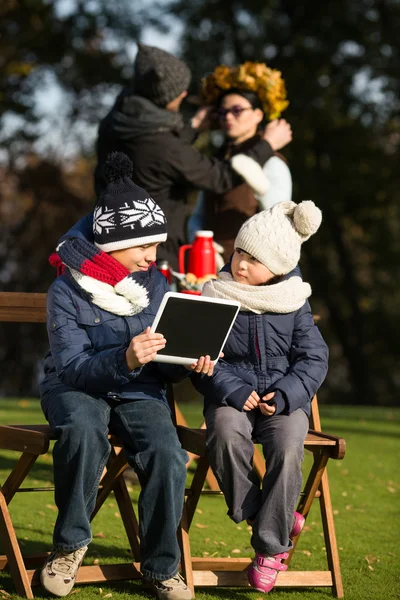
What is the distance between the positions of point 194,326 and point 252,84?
2620 millimetres

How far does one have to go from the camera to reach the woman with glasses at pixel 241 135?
5676 millimetres

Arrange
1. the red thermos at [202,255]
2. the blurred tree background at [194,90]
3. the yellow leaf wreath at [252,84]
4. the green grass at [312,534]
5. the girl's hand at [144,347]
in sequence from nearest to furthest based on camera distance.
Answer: the girl's hand at [144,347] < the green grass at [312,534] < the red thermos at [202,255] < the yellow leaf wreath at [252,84] < the blurred tree background at [194,90]

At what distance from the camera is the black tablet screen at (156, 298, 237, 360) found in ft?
11.5

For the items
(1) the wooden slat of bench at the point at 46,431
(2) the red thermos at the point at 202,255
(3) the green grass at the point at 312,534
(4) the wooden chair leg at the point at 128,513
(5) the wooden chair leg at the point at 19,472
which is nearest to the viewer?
(1) the wooden slat of bench at the point at 46,431

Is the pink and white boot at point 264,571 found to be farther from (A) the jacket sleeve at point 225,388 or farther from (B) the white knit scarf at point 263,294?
(B) the white knit scarf at point 263,294

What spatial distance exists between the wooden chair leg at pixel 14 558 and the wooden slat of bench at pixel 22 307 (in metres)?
0.81

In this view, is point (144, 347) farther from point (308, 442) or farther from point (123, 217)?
point (308, 442)

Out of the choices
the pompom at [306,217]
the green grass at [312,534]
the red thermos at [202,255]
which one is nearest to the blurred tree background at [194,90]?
the green grass at [312,534]

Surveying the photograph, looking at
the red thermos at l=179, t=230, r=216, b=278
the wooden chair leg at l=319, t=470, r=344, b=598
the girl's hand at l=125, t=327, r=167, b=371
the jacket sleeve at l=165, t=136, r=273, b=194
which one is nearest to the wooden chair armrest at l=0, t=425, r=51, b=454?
the girl's hand at l=125, t=327, r=167, b=371

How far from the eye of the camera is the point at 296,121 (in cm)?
1984

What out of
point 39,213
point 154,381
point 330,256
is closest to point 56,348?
point 154,381

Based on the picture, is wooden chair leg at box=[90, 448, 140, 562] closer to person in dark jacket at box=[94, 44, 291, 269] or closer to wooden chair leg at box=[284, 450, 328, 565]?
wooden chair leg at box=[284, 450, 328, 565]

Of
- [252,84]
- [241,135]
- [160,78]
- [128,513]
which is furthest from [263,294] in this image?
[252,84]

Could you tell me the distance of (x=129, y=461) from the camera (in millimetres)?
3707
